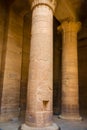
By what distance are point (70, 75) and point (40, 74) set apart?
305 cm

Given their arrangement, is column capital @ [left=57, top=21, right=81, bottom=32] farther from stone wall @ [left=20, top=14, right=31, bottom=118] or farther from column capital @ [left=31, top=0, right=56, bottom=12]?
column capital @ [left=31, top=0, right=56, bottom=12]

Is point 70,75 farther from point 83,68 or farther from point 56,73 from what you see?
point 83,68

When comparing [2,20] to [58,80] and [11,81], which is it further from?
[58,80]

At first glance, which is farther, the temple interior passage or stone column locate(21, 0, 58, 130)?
the temple interior passage

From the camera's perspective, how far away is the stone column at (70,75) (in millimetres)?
8117

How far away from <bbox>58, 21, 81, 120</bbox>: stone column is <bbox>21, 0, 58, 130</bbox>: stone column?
2509mm

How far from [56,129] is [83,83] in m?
6.83

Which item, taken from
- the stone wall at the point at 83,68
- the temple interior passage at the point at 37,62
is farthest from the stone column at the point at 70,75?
the stone wall at the point at 83,68

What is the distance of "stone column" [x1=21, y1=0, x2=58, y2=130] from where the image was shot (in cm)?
545

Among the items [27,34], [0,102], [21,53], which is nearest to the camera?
[0,102]

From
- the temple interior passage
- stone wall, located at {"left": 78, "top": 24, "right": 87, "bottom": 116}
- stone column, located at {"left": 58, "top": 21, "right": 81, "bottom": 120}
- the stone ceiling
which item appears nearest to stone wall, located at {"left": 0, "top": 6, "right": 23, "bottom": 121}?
the temple interior passage

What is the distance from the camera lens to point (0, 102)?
7.84 meters

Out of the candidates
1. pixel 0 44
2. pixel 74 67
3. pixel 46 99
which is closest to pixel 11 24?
pixel 0 44

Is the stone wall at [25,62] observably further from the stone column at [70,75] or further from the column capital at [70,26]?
the column capital at [70,26]
